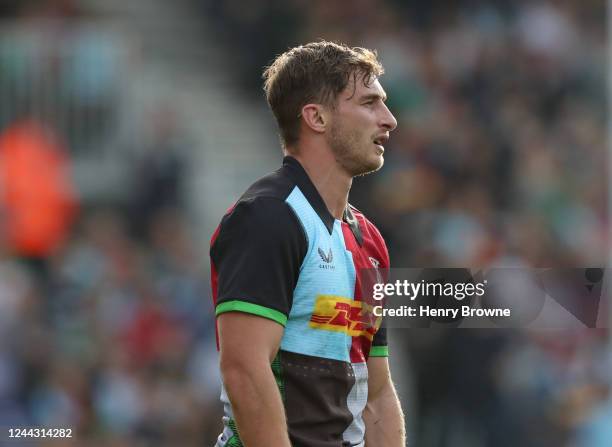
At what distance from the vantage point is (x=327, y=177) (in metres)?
4.20

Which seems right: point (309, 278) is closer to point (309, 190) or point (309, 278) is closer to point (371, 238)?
point (309, 190)

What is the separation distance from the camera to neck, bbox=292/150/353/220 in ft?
13.7

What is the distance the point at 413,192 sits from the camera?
11.8 metres

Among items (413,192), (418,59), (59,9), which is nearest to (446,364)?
(413,192)

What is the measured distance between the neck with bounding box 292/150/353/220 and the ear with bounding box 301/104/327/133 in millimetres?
97

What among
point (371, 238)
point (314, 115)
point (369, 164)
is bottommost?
point (371, 238)

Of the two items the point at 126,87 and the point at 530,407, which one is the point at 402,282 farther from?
the point at 126,87

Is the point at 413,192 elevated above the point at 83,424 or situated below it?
above

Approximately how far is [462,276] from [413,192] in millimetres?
6325

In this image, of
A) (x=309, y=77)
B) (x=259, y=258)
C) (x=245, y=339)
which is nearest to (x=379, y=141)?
(x=309, y=77)

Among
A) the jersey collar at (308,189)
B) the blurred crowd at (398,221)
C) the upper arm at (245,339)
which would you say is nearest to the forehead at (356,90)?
the jersey collar at (308,189)

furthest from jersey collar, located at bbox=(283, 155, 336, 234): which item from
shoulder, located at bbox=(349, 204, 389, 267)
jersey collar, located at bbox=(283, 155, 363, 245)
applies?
shoulder, located at bbox=(349, 204, 389, 267)

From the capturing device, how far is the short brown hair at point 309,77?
13.7 ft

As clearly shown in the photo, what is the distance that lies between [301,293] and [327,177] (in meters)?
0.47
